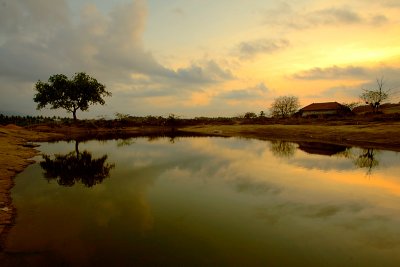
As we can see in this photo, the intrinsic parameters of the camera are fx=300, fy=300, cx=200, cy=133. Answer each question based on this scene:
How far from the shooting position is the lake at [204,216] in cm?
898

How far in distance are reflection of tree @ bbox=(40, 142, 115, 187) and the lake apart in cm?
12

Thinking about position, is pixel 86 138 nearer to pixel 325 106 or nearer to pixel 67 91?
pixel 67 91

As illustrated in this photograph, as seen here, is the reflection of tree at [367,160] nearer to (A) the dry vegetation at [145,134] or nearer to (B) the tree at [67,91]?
(A) the dry vegetation at [145,134]

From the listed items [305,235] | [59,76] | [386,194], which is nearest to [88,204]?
[305,235]

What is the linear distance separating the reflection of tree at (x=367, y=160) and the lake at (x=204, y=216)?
1.03 meters

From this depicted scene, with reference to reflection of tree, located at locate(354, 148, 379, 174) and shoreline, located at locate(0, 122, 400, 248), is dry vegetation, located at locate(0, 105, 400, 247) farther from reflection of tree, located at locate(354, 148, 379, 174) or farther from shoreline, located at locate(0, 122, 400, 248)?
reflection of tree, located at locate(354, 148, 379, 174)

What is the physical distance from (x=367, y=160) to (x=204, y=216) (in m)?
21.0

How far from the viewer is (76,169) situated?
22531 millimetres

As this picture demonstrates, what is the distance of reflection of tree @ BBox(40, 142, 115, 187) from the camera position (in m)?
18.8

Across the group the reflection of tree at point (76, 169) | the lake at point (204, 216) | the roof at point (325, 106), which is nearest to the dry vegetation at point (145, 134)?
the lake at point (204, 216)

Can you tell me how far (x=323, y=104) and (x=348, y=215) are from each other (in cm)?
9543

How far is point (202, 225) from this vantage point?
1138 cm

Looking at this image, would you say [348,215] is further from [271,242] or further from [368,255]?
[271,242]

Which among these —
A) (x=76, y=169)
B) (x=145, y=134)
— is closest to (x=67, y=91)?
(x=145, y=134)
